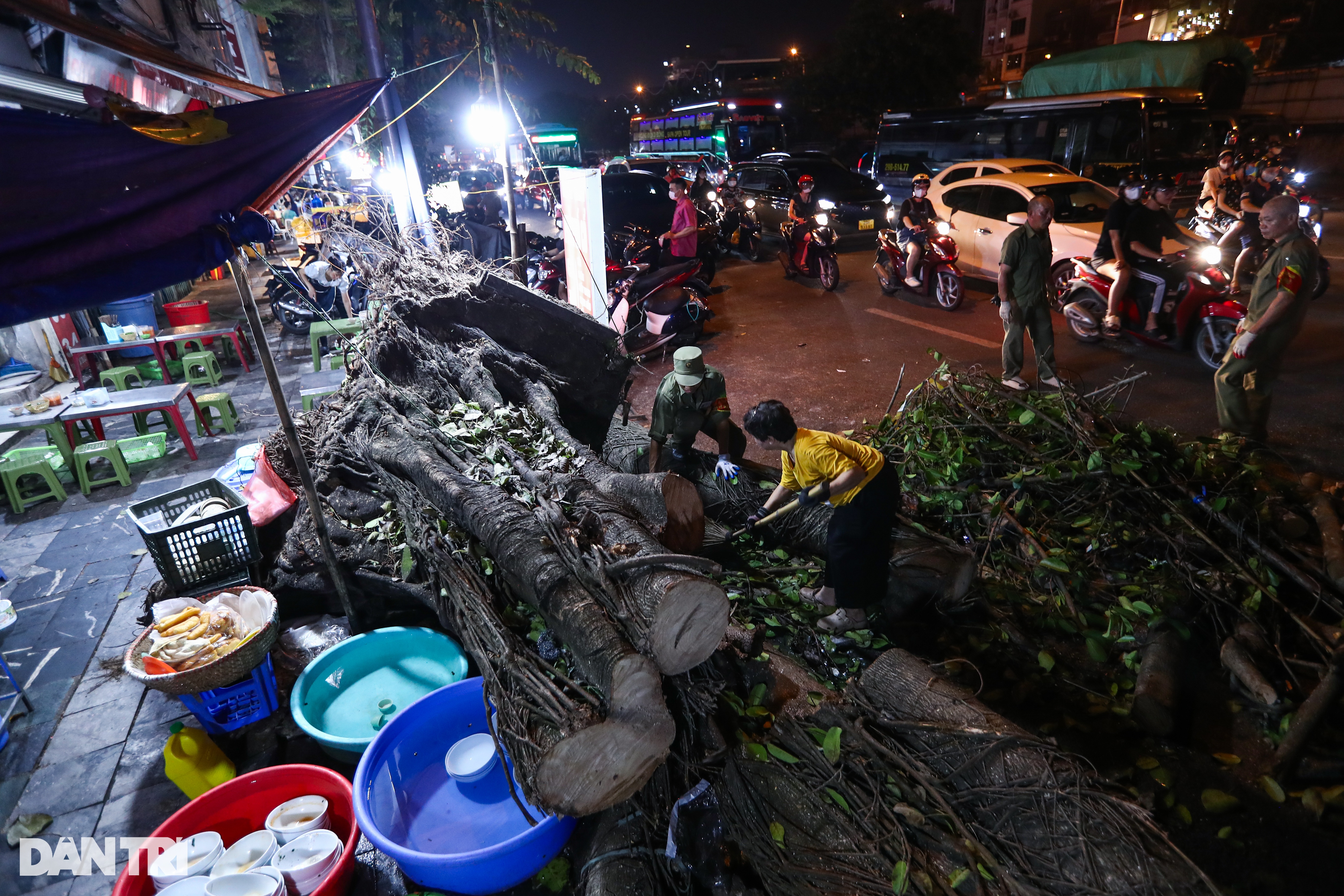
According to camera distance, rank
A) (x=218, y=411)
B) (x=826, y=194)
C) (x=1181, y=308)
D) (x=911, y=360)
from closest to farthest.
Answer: (x=1181, y=308), (x=218, y=411), (x=911, y=360), (x=826, y=194)

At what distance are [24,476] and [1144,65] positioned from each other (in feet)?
70.7

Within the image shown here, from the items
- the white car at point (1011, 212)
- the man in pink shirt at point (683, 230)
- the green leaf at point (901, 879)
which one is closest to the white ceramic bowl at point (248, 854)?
the green leaf at point (901, 879)

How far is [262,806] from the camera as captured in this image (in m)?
3.00

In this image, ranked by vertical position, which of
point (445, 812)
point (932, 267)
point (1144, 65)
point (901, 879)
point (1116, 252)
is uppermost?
point (1144, 65)

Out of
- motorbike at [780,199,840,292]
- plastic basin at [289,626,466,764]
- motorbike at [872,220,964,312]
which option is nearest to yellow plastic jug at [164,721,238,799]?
plastic basin at [289,626,466,764]

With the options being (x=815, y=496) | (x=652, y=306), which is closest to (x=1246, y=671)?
(x=815, y=496)

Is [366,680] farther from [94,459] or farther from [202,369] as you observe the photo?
[202,369]

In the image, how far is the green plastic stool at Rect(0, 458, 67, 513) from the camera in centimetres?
582

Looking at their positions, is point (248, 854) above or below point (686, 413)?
below

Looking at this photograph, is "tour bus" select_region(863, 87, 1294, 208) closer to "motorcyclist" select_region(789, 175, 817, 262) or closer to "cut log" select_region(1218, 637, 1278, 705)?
"motorcyclist" select_region(789, 175, 817, 262)

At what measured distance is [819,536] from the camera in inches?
172

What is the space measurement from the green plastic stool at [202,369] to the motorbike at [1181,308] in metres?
11.3

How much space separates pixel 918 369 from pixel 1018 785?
628 cm

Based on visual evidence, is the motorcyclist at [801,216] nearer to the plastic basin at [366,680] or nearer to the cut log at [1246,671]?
the cut log at [1246,671]
